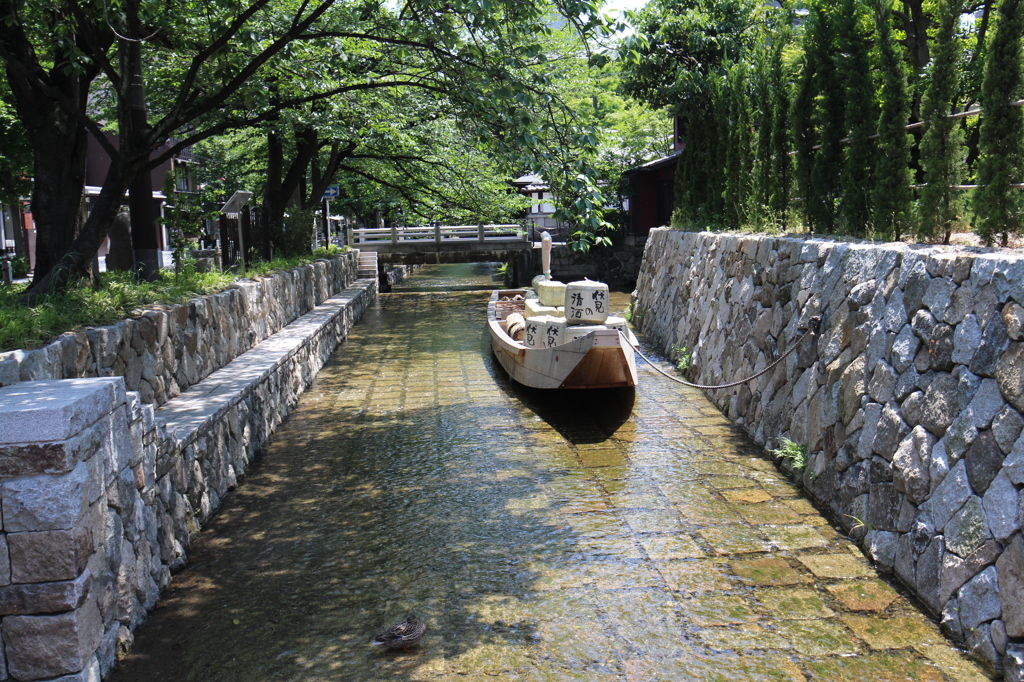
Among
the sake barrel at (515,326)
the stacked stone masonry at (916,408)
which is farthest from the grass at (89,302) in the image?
the stacked stone masonry at (916,408)

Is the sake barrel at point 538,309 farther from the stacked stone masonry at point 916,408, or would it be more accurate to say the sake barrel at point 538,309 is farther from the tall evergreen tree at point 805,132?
the tall evergreen tree at point 805,132

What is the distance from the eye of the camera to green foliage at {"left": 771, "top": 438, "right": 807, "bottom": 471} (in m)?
6.60

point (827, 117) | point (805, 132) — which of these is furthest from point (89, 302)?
point (805, 132)

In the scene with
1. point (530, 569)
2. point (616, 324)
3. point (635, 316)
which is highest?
point (616, 324)

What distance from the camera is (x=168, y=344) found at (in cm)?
707

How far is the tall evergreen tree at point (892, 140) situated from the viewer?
620 centimetres

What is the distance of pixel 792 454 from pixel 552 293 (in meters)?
4.90

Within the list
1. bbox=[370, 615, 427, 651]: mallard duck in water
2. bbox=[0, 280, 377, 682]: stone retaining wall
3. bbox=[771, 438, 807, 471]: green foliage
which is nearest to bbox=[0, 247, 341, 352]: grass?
bbox=[0, 280, 377, 682]: stone retaining wall

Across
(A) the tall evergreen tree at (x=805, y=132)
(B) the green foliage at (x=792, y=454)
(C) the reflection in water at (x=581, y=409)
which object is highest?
(A) the tall evergreen tree at (x=805, y=132)

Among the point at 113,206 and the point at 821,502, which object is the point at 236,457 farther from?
the point at 821,502

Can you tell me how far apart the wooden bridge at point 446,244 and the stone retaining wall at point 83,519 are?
2146 centimetres

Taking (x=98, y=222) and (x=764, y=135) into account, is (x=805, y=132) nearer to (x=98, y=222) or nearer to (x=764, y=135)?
(x=764, y=135)

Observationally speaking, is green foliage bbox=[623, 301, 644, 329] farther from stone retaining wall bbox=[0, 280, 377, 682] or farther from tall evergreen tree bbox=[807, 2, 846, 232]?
stone retaining wall bbox=[0, 280, 377, 682]

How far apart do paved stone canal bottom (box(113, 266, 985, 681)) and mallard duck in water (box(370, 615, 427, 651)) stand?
61 mm
